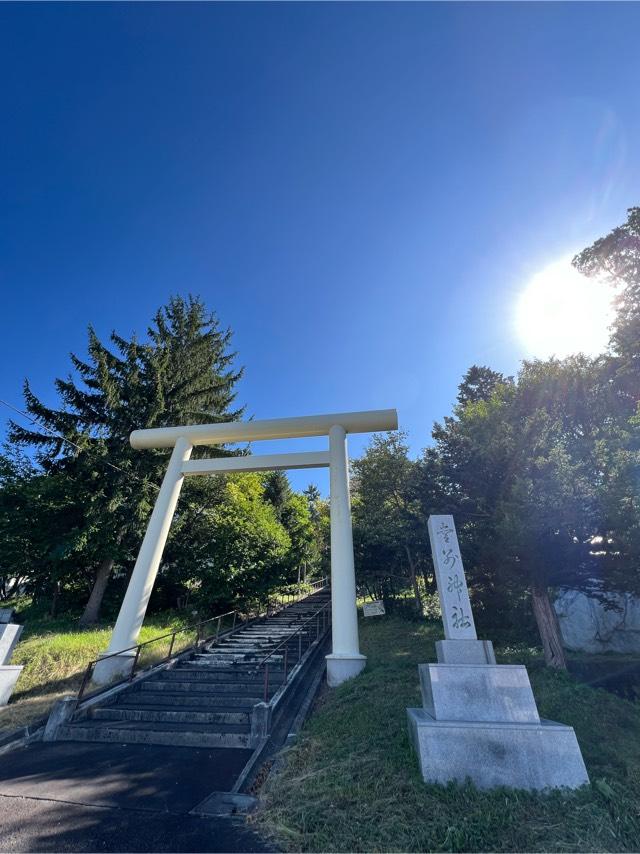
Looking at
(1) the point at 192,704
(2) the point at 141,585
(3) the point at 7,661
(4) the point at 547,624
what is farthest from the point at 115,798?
→ (4) the point at 547,624

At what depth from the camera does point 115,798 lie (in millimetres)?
4004

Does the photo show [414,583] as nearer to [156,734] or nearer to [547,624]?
[547,624]

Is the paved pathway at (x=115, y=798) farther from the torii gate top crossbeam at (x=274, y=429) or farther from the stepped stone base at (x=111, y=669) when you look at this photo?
the torii gate top crossbeam at (x=274, y=429)

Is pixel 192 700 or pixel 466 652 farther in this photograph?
pixel 192 700

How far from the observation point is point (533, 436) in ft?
31.2

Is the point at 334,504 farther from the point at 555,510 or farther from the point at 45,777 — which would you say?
the point at 45,777

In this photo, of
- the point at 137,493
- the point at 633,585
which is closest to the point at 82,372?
the point at 137,493

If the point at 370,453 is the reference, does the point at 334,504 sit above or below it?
below

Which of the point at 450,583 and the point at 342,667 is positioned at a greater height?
the point at 450,583

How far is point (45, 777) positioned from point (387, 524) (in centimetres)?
1354

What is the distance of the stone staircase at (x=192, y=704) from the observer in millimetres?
5688

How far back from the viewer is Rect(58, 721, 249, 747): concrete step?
5.50 meters

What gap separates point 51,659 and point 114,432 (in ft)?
24.6

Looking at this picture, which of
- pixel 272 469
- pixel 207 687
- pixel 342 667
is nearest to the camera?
pixel 207 687
